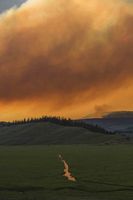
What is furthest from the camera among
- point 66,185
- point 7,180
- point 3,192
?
point 7,180

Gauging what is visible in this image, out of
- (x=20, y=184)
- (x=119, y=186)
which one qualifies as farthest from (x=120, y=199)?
(x=20, y=184)

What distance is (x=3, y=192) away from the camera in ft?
152

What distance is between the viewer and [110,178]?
188ft

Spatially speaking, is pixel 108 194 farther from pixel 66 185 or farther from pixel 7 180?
pixel 7 180

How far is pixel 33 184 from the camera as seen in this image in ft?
170

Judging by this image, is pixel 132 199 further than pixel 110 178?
No

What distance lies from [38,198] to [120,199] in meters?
6.85

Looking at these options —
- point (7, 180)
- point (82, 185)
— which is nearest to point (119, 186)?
point (82, 185)

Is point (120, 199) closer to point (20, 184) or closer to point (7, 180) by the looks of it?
point (20, 184)

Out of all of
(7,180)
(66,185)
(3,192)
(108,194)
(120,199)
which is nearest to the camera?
(120,199)

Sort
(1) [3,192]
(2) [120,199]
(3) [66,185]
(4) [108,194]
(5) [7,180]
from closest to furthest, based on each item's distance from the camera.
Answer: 1. (2) [120,199]
2. (4) [108,194]
3. (1) [3,192]
4. (3) [66,185]
5. (5) [7,180]

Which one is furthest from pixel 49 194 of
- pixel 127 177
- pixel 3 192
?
pixel 127 177

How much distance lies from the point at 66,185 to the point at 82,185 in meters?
1.64

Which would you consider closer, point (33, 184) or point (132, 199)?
point (132, 199)
